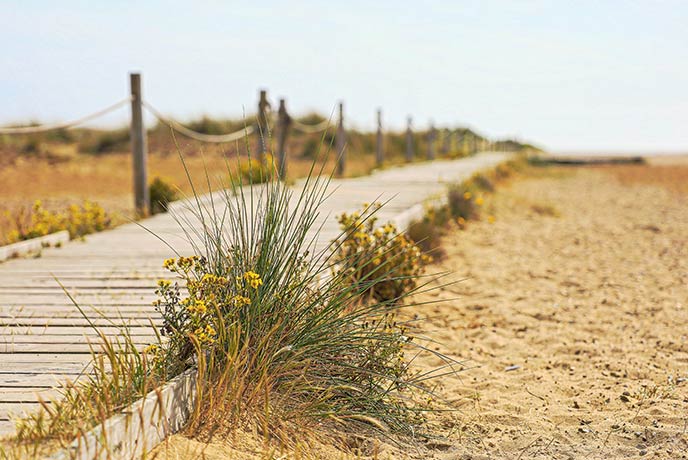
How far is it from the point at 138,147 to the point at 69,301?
12.7ft

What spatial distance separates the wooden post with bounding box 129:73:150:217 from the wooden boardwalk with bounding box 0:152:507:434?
62 centimetres

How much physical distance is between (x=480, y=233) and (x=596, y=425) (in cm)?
568

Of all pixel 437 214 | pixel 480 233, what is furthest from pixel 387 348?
pixel 480 233

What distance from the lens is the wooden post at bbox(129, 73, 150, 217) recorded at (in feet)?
25.1

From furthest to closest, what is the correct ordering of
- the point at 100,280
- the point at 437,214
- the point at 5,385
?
the point at 437,214
the point at 100,280
the point at 5,385

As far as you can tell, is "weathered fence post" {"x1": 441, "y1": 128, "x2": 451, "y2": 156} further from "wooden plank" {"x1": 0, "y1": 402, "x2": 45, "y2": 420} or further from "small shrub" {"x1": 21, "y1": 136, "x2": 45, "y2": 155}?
"wooden plank" {"x1": 0, "y1": 402, "x2": 45, "y2": 420}

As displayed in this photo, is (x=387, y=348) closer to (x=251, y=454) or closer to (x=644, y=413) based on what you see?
(x=251, y=454)

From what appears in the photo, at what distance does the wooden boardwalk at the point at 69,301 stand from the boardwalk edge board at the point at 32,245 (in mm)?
106

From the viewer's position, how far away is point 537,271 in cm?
705

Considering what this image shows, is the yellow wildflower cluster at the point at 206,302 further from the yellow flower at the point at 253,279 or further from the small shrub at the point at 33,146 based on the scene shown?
the small shrub at the point at 33,146

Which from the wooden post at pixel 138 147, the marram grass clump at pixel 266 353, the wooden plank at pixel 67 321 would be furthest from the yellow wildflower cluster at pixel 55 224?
the marram grass clump at pixel 266 353

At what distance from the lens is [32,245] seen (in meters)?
5.69

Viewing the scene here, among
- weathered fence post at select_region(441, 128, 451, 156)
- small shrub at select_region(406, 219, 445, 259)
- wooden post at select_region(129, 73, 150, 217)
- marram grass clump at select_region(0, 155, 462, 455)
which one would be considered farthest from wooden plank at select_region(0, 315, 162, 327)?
weathered fence post at select_region(441, 128, 451, 156)

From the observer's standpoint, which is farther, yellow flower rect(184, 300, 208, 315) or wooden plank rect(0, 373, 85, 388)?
wooden plank rect(0, 373, 85, 388)
